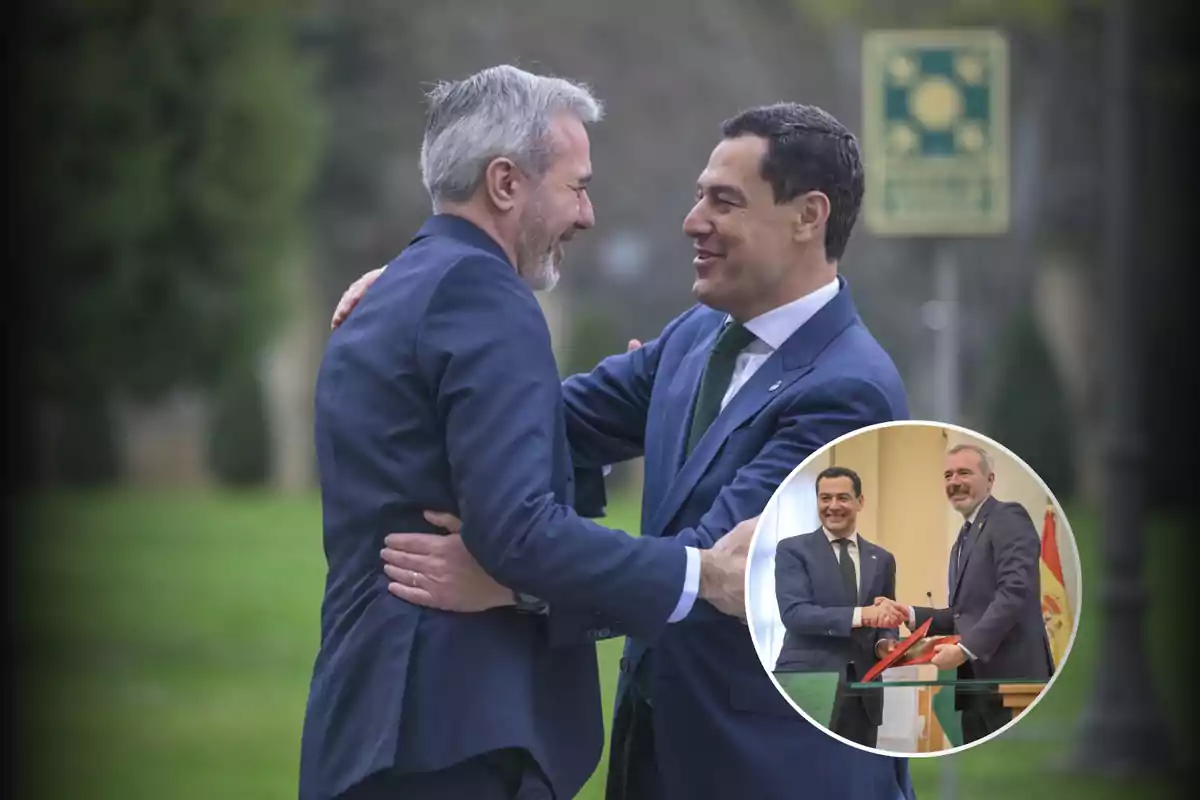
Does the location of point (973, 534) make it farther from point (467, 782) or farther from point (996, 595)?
point (467, 782)

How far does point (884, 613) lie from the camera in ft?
9.28

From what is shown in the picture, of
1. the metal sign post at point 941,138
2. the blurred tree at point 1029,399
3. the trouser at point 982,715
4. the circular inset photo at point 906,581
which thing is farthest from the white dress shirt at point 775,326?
the blurred tree at point 1029,399

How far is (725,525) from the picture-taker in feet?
9.98

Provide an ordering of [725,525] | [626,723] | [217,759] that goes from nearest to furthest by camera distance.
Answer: [725,525]
[626,723]
[217,759]

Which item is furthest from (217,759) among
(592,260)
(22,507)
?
(592,260)

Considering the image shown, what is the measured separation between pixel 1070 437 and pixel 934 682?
1685 centimetres

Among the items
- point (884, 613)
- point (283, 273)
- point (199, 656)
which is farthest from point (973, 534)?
point (283, 273)

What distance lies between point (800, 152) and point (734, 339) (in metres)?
0.36

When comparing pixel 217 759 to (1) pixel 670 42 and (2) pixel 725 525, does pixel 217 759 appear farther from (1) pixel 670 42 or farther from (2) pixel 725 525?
(1) pixel 670 42

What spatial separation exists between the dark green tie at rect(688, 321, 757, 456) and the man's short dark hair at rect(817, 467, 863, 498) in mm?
459

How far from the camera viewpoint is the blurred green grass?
9367 millimetres

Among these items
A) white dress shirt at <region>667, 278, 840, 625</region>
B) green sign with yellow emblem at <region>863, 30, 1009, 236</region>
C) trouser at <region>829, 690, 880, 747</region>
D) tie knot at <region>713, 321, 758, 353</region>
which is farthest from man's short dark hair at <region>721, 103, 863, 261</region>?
green sign with yellow emblem at <region>863, 30, 1009, 236</region>

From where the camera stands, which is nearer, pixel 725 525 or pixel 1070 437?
pixel 725 525

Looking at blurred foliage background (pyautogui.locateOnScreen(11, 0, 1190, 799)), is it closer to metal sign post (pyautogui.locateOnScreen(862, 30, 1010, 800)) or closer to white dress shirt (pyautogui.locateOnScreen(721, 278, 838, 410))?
metal sign post (pyautogui.locateOnScreen(862, 30, 1010, 800))
